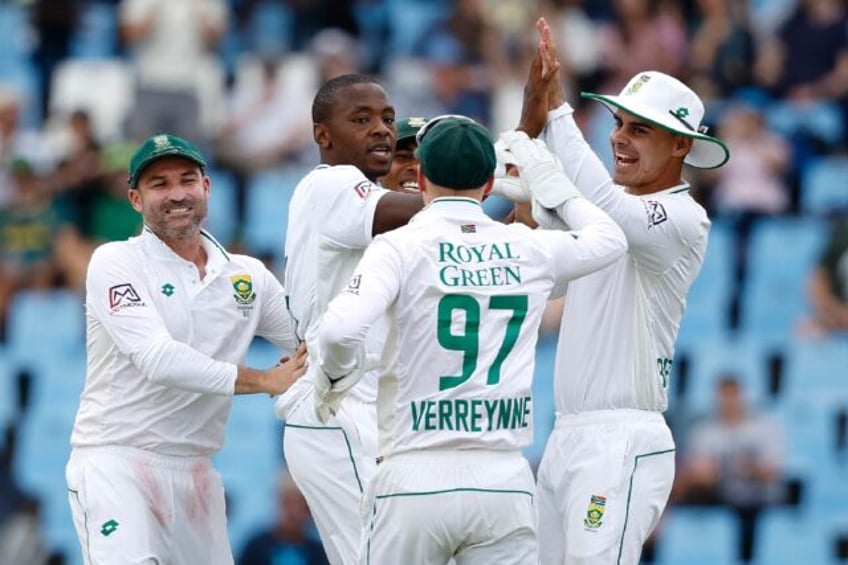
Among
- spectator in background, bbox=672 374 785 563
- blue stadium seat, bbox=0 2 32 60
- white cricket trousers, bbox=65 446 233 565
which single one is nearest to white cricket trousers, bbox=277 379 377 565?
white cricket trousers, bbox=65 446 233 565

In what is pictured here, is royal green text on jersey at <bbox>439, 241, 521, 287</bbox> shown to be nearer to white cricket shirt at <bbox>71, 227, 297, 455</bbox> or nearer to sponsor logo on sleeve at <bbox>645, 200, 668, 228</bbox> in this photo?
sponsor logo on sleeve at <bbox>645, 200, 668, 228</bbox>

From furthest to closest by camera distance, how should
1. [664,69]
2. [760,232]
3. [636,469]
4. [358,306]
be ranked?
1. [664,69]
2. [760,232]
3. [636,469]
4. [358,306]

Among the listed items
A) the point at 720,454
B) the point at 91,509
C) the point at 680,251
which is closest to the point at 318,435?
the point at 91,509

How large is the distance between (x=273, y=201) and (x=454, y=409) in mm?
10131

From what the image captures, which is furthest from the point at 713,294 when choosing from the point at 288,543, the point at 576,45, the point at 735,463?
the point at 288,543

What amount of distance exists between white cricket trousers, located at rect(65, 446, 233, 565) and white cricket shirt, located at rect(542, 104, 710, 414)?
170 centimetres

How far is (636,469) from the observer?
8906mm

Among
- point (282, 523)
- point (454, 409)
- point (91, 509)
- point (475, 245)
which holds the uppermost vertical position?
point (475, 245)

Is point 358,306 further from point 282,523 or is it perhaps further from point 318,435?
point 282,523

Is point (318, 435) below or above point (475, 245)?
below

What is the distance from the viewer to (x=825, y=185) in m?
17.5

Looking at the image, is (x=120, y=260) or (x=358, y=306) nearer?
(x=358, y=306)

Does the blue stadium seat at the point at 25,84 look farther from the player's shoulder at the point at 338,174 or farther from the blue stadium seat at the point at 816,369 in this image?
the player's shoulder at the point at 338,174

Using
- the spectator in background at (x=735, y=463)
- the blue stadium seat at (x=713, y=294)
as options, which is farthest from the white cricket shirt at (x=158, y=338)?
the blue stadium seat at (x=713, y=294)
